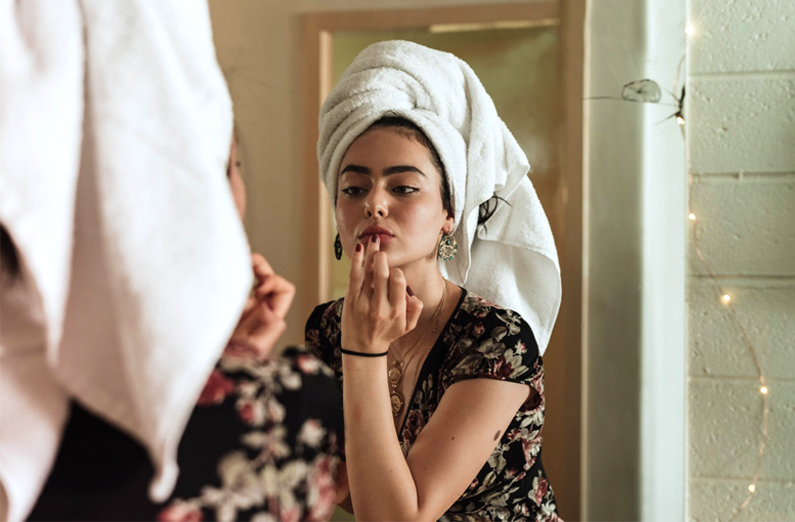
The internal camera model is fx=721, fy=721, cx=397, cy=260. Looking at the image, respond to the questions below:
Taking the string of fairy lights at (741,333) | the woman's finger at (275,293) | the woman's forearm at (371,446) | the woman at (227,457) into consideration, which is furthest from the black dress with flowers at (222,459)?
the string of fairy lights at (741,333)

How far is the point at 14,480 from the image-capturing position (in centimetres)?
41

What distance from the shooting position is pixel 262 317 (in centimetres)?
57

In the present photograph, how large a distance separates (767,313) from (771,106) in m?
0.33

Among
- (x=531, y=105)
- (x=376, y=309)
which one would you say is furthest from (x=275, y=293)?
(x=531, y=105)

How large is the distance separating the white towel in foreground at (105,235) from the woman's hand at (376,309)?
296 mm

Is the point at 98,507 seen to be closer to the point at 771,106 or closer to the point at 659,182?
the point at 659,182

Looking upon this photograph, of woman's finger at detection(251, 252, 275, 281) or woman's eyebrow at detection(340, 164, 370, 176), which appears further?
woman's eyebrow at detection(340, 164, 370, 176)

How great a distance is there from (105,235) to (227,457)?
153mm

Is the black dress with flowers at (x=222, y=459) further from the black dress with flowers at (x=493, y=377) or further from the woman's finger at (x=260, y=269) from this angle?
the black dress with flowers at (x=493, y=377)

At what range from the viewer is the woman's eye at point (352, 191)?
77 centimetres

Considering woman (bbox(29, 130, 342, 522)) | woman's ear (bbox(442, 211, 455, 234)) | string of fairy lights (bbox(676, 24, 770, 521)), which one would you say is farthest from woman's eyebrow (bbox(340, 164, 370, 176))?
string of fairy lights (bbox(676, 24, 770, 521))

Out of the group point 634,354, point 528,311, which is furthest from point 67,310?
point 634,354

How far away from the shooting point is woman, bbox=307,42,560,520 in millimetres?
720

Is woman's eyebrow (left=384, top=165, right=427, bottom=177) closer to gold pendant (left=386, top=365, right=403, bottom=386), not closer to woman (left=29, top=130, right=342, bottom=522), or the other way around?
gold pendant (left=386, top=365, right=403, bottom=386)
